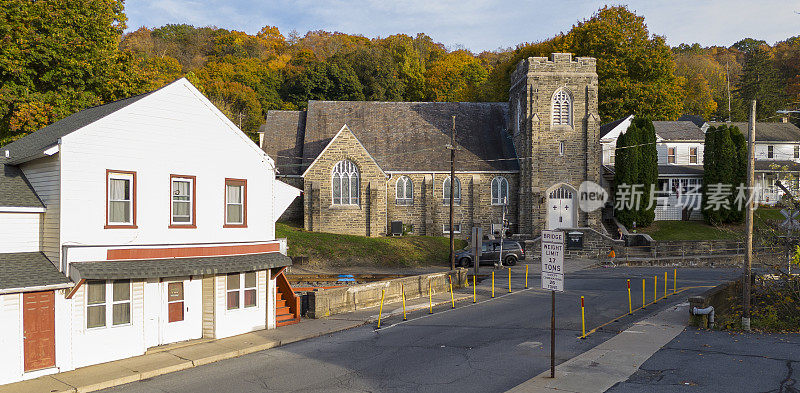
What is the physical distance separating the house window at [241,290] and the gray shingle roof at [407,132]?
26850 mm

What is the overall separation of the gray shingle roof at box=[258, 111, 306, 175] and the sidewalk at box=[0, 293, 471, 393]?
26447 millimetres

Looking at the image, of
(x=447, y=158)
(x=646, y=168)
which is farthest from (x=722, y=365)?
(x=646, y=168)

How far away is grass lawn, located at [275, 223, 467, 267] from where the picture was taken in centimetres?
3616

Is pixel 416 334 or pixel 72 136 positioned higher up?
pixel 72 136

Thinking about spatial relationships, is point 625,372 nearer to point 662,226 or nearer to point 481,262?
point 481,262

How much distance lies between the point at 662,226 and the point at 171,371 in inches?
1677

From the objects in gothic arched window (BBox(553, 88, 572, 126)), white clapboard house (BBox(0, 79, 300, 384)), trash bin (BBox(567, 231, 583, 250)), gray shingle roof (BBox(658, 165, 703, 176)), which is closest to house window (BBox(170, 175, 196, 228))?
white clapboard house (BBox(0, 79, 300, 384))

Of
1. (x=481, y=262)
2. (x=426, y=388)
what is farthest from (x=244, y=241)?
(x=481, y=262)

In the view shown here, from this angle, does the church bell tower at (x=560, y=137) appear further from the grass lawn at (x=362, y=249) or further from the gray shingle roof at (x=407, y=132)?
the grass lawn at (x=362, y=249)

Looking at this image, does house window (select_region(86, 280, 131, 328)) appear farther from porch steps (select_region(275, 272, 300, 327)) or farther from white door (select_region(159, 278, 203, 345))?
porch steps (select_region(275, 272, 300, 327))

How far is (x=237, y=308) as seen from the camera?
58.5 feet

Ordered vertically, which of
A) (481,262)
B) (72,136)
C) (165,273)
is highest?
(72,136)

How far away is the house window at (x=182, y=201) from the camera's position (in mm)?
16734

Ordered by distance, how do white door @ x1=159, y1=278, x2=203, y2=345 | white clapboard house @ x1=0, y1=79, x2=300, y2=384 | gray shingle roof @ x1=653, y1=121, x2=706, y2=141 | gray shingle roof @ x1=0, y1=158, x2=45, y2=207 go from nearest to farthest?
white clapboard house @ x1=0, y1=79, x2=300, y2=384
gray shingle roof @ x1=0, y1=158, x2=45, y2=207
white door @ x1=159, y1=278, x2=203, y2=345
gray shingle roof @ x1=653, y1=121, x2=706, y2=141
